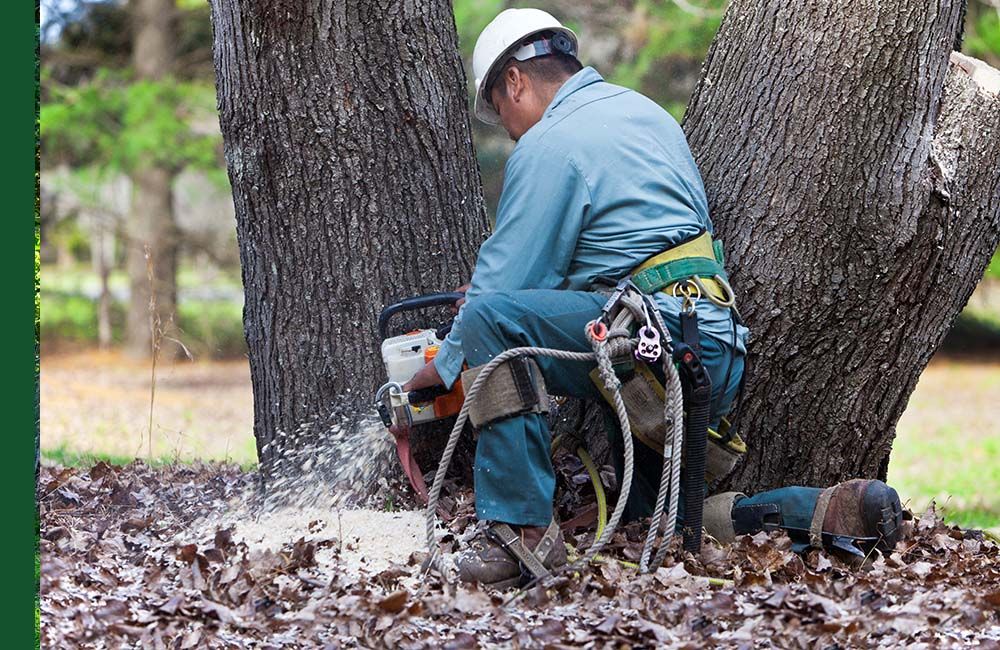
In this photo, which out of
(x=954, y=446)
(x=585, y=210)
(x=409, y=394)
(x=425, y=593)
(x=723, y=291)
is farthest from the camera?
(x=954, y=446)

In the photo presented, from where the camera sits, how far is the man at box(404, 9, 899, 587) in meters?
3.47

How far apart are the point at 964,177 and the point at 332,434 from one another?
100 inches

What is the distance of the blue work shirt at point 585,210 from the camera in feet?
11.7

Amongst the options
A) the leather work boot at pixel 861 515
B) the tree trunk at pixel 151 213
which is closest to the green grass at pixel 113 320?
the tree trunk at pixel 151 213

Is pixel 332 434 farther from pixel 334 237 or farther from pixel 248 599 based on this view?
pixel 248 599

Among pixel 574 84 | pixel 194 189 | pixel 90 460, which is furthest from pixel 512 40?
pixel 194 189

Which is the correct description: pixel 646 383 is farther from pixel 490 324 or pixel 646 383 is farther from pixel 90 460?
pixel 90 460

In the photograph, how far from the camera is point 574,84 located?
12.8ft

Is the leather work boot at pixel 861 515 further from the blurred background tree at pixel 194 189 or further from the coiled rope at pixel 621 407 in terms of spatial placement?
the blurred background tree at pixel 194 189

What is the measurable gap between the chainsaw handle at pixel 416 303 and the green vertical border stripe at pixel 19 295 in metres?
1.49

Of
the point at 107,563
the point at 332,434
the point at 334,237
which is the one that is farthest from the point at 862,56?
the point at 107,563

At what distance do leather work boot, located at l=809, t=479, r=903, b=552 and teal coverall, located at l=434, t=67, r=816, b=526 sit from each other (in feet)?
1.66

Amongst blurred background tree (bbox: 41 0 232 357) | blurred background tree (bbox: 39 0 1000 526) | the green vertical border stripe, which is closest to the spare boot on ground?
the green vertical border stripe

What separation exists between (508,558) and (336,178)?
1560 millimetres
